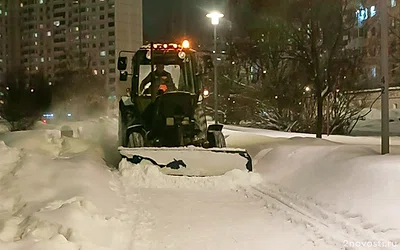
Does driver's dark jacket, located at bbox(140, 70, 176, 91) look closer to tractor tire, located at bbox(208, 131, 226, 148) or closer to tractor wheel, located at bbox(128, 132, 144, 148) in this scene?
tractor wheel, located at bbox(128, 132, 144, 148)

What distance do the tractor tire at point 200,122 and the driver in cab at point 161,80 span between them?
91 centimetres

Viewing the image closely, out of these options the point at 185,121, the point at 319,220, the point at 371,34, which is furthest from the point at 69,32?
the point at 319,220

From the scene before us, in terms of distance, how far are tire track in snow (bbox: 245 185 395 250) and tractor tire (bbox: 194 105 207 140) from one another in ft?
11.1

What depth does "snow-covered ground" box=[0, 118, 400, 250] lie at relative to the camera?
6.25 meters

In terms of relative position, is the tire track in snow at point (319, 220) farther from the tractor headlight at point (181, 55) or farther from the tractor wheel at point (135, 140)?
the tractor headlight at point (181, 55)

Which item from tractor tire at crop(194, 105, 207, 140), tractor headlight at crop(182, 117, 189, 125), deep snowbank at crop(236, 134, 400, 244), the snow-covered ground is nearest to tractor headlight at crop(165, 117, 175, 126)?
tractor headlight at crop(182, 117, 189, 125)

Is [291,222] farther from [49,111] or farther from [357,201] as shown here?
[49,111]

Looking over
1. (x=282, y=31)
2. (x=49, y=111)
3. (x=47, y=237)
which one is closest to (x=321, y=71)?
(x=282, y=31)

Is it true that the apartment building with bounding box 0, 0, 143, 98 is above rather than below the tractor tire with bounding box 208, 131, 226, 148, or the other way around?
above

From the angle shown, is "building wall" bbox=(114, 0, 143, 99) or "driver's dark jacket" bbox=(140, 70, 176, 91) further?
"building wall" bbox=(114, 0, 143, 99)

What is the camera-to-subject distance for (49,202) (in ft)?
25.5

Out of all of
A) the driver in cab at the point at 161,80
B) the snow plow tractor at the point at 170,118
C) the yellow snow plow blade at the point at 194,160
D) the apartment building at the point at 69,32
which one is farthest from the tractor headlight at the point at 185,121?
the apartment building at the point at 69,32

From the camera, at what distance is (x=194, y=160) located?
11.2 meters

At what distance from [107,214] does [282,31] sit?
41.6 feet
